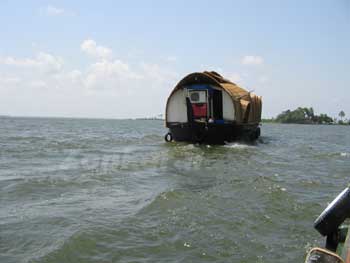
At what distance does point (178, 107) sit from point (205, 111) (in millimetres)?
1440

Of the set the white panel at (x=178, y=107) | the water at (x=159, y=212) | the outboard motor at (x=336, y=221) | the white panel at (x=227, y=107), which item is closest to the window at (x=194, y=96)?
the white panel at (x=178, y=107)

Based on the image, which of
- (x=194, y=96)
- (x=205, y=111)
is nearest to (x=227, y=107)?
(x=205, y=111)

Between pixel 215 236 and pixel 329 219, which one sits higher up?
pixel 329 219

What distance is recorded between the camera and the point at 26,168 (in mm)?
11836

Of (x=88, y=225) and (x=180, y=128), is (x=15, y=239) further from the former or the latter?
(x=180, y=128)

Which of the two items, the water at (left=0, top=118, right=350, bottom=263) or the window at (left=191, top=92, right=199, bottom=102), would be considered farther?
the window at (left=191, top=92, right=199, bottom=102)

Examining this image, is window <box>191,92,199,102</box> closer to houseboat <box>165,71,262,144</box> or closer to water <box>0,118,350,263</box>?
houseboat <box>165,71,262,144</box>

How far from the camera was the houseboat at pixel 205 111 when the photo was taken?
797 inches

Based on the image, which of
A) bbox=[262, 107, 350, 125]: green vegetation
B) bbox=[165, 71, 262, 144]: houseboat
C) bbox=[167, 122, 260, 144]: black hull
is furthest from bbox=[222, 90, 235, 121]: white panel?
bbox=[262, 107, 350, 125]: green vegetation

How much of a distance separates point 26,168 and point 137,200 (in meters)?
5.39

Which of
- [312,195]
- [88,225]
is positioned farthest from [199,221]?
[312,195]

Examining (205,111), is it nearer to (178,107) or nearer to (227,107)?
(227,107)

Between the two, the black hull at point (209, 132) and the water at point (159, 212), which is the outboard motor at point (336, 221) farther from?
the black hull at point (209, 132)

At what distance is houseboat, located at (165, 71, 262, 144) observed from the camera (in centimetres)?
2023
